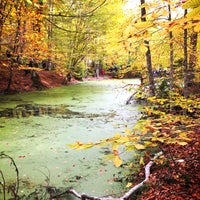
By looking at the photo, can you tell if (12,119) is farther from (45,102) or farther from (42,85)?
(42,85)

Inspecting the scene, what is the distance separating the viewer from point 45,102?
9.70m

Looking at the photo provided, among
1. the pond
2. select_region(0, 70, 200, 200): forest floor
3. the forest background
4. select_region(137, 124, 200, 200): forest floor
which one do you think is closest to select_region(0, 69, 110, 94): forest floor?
the forest background

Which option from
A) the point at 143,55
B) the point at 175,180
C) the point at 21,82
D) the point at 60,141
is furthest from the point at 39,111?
the point at 175,180

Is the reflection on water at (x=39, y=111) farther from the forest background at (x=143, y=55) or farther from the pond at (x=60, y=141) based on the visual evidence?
the forest background at (x=143, y=55)

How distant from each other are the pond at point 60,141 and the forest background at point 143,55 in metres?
0.73

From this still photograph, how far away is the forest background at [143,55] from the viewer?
4.58 feet

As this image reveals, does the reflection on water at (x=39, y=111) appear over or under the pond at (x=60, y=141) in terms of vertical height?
over

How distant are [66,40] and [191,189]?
15318 millimetres

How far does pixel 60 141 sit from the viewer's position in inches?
203

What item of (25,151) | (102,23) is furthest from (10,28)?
(102,23)

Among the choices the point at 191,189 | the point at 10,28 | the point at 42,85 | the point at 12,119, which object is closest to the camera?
the point at 191,189

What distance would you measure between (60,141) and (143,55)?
10.9 feet

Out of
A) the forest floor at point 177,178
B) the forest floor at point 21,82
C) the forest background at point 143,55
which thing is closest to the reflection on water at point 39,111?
the forest background at point 143,55

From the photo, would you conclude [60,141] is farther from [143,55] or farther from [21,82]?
[21,82]
